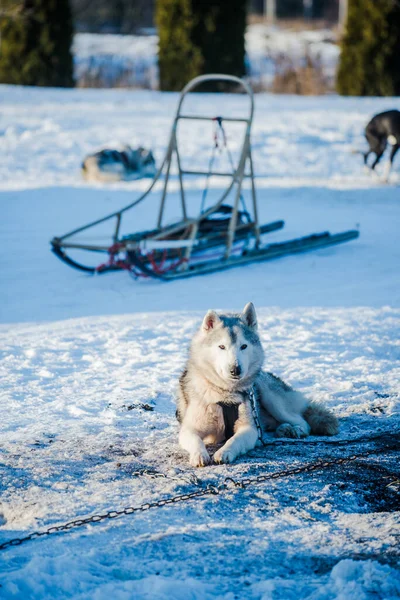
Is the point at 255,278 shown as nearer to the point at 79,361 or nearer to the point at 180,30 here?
the point at 79,361

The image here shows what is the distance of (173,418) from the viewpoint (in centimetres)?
457

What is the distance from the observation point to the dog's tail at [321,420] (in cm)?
432

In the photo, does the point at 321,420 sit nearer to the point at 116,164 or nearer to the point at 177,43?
the point at 116,164

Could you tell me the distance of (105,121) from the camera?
15695 millimetres

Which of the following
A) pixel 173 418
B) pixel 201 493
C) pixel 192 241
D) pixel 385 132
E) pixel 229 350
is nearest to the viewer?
pixel 201 493

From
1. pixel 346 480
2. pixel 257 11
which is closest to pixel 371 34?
pixel 346 480

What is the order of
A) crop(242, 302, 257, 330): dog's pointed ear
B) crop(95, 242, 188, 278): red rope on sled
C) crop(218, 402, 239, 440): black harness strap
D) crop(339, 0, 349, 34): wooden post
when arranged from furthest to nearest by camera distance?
crop(339, 0, 349, 34): wooden post, crop(95, 242, 188, 278): red rope on sled, crop(242, 302, 257, 330): dog's pointed ear, crop(218, 402, 239, 440): black harness strap

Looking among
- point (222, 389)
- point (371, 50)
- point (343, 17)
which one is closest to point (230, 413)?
point (222, 389)

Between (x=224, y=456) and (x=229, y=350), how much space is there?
0.47 metres

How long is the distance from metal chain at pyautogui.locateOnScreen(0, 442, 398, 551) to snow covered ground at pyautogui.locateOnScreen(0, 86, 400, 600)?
39 millimetres

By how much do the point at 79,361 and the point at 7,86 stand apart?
1401 centimetres

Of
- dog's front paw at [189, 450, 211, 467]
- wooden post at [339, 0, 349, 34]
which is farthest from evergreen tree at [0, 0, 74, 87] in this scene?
dog's front paw at [189, 450, 211, 467]

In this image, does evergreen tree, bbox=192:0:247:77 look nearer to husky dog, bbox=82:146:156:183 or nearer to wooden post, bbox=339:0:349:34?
wooden post, bbox=339:0:349:34

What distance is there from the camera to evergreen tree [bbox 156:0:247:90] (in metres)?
18.0
